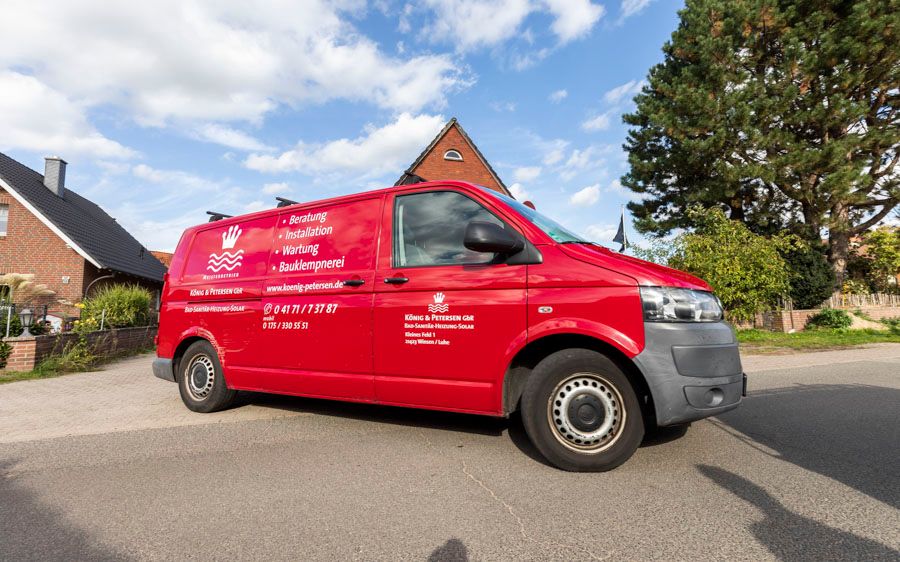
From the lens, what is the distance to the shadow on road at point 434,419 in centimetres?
374

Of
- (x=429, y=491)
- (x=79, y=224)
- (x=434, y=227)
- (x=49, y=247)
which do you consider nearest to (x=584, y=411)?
(x=429, y=491)

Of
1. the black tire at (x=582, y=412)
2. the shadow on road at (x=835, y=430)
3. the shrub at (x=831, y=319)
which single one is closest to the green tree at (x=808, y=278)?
the shrub at (x=831, y=319)

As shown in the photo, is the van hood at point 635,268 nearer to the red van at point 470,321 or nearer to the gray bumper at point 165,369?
the red van at point 470,321

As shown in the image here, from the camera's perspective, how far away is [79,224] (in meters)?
19.4

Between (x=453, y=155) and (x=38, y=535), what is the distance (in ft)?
80.6

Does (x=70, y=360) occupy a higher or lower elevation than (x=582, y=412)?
lower

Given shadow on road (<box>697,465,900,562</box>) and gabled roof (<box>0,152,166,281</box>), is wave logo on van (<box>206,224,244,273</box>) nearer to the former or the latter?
shadow on road (<box>697,465,900,562</box>)

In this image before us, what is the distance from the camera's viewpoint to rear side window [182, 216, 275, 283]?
15.5 ft

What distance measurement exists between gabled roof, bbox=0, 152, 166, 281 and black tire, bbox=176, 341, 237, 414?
15.4 metres

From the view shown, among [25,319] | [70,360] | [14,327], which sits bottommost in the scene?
[70,360]

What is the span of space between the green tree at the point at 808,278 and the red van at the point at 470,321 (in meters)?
16.9

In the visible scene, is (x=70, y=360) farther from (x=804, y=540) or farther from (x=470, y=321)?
(x=804, y=540)

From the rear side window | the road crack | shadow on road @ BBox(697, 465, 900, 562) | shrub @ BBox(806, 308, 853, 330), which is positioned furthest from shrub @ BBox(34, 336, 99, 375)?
shrub @ BBox(806, 308, 853, 330)

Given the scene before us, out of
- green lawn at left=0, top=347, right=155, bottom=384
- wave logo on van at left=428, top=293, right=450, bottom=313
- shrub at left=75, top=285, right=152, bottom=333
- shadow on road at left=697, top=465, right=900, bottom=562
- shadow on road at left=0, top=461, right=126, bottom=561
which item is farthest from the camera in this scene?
shrub at left=75, top=285, right=152, bottom=333
